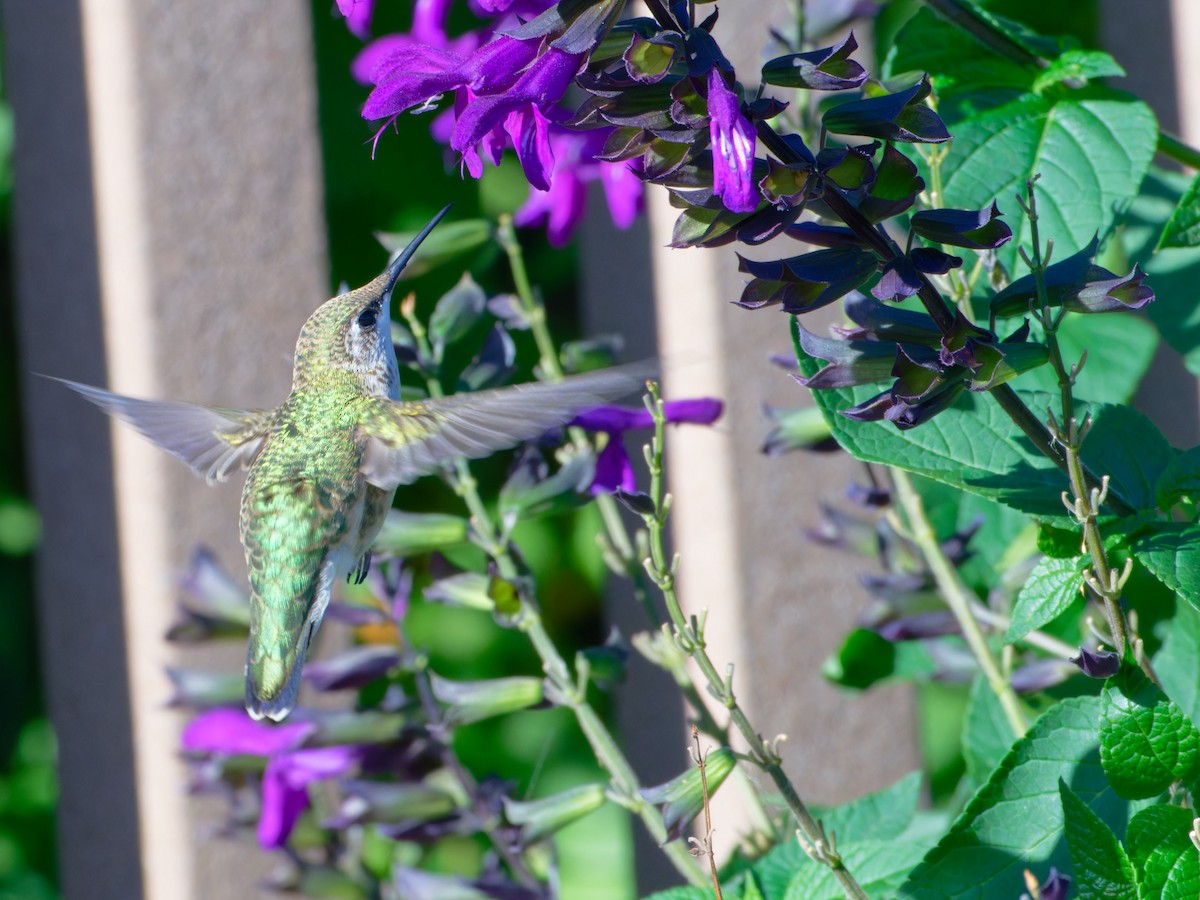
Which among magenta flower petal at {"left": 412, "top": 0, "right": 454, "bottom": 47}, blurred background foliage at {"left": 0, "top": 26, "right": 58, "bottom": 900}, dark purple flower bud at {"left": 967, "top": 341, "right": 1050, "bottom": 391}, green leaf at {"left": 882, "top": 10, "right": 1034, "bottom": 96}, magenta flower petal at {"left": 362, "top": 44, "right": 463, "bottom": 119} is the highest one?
magenta flower petal at {"left": 412, "top": 0, "right": 454, "bottom": 47}

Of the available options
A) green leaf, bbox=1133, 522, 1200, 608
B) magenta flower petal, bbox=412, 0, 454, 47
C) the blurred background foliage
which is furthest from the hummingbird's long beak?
the blurred background foliage

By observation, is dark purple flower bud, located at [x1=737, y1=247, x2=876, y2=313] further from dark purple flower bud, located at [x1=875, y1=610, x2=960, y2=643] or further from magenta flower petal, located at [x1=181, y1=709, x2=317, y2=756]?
magenta flower petal, located at [x1=181, y1=709, x2=317, y2=756]

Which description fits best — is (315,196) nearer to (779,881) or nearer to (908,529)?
(908,529)

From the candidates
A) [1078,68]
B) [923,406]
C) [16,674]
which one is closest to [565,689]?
[923,406]

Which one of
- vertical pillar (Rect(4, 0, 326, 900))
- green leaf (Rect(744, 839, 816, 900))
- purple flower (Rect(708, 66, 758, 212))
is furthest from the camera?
vertical pillar (Rect(4, 0, 326, 900))

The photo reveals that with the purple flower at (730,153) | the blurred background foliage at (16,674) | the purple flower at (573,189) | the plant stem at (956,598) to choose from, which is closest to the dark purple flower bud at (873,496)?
the plant stem at (956,598)

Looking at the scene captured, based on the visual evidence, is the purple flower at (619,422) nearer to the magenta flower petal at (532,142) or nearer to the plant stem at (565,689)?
the plant stem at (565,689)

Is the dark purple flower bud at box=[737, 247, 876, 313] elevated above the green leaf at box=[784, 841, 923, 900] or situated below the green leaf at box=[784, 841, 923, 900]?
above

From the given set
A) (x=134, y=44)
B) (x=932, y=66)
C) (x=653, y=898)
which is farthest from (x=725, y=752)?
(x=134, y=44)
